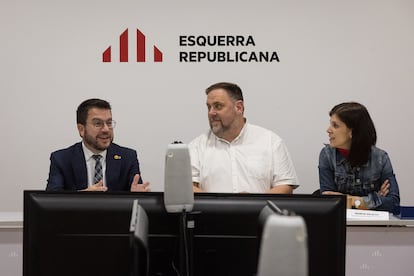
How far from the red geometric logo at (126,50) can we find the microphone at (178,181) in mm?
3324

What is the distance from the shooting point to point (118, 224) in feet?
5.47

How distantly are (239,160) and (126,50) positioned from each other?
1474 millimetres

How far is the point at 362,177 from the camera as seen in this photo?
13.5 feet

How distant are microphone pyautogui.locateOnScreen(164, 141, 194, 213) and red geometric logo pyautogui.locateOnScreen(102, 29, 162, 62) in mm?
3324

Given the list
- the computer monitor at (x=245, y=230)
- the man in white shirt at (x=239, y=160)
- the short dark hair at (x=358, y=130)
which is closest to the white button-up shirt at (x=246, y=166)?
the man in white shirt at (x=239, y=160)

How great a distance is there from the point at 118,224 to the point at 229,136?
2632 millimetres

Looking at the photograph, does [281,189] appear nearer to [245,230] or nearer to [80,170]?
[80,170]

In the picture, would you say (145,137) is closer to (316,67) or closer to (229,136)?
(229,136)

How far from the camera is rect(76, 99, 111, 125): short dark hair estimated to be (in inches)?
187

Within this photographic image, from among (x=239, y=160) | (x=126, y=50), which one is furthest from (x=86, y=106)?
(x=239, y=160)

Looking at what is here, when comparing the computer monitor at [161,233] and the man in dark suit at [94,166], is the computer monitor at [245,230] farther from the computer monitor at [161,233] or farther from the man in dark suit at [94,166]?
the man in dark suit at [94,166]

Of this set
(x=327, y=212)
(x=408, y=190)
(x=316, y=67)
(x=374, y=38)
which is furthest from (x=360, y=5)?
(x=327, y=212)

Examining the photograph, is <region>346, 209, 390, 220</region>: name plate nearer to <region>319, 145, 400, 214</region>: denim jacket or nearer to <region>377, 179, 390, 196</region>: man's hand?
<region>319, 145, 400, 214</region>: denim jacket

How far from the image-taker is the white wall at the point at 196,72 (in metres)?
4.90
